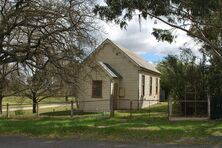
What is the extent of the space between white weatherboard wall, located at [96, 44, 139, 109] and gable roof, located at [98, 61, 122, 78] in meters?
0.46

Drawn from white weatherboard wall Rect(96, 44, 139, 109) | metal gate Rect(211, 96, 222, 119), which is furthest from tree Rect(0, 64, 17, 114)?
white weatherboard wall Rect(96, 44, 139, 109)

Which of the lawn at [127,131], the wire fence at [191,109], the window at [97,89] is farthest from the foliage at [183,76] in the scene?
→ the window at [97,89]

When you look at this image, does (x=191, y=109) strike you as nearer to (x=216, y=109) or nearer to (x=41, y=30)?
(x=216, y=109)

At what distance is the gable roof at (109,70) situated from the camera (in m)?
35.4

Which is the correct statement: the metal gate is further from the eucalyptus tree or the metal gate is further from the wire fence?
the eucalyptus tree

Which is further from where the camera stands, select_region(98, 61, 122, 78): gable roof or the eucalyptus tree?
select_region(98, 61, 122, 78): gable roof

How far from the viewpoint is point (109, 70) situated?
3662 cm

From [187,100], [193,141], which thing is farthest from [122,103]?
[193,141]

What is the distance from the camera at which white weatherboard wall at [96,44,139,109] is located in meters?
38.0

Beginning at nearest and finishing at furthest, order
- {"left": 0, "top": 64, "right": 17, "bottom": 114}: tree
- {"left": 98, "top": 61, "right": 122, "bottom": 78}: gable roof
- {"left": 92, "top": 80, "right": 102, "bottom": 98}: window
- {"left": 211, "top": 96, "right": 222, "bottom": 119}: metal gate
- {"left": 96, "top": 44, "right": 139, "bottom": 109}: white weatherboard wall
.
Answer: {"left": 0, "top": 64, "right": 17, "bottom": 114}: tree < {"left": 211, "top": 96, "right": 222, "bottom": 119}: metal gate < {"left": 98, "top": 61, "right": 122, "bottom": 78}: gable roof < {"left": 92, "top": 80, "right": 102, "bottom": 98}: window < {"left": 96, "top": 44, "right": 139, "bottom": 109}: white weatherboard wall

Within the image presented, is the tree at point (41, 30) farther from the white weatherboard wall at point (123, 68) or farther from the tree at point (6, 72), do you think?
the white weatherboard wall at point (123, 68)

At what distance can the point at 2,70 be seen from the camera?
2594 centimetres

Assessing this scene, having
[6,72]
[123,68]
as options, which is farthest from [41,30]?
[123,68]

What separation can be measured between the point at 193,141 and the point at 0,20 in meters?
10.3
